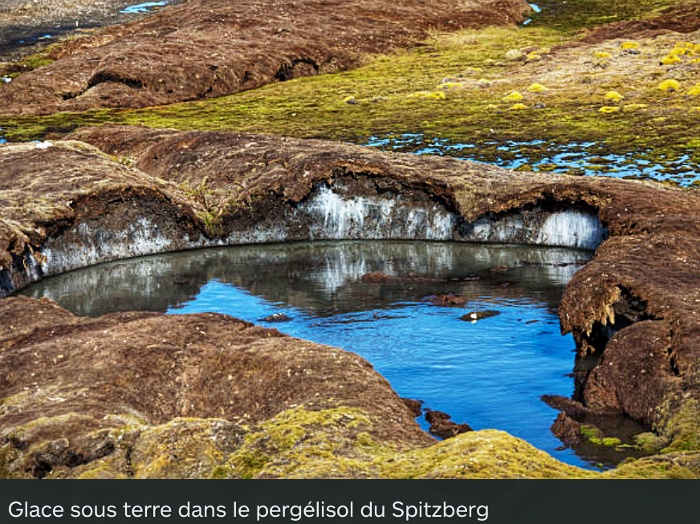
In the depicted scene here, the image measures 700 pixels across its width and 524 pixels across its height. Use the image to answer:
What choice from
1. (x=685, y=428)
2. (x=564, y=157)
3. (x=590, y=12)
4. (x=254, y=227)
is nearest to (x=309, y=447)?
(x=685, y=428)

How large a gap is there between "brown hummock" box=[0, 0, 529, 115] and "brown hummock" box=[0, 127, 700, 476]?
21809 millimetres

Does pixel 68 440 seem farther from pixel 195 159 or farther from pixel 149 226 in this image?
pixel 195 159

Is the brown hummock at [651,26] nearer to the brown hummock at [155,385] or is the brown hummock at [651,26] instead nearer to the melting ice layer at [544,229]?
the melting ice layer at [544,229]

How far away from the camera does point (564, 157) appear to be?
52.3m

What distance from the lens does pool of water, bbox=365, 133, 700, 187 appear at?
4859 centimetres

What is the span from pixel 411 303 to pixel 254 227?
10690 millimetres

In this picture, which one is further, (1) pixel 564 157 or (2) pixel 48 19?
(2) pixel 48 19

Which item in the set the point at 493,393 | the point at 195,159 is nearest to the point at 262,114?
the point at 195,159

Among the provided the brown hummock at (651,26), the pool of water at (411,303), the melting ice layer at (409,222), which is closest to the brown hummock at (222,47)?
the brown hummock at (651,26)

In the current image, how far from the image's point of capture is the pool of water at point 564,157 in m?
48.6

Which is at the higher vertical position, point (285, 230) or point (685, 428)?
point (685, 428)

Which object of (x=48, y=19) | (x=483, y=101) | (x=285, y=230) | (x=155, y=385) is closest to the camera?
(x=155, y=385)

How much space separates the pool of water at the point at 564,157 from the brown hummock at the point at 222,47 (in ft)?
74.5

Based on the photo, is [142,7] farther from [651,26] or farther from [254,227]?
[254,227]
